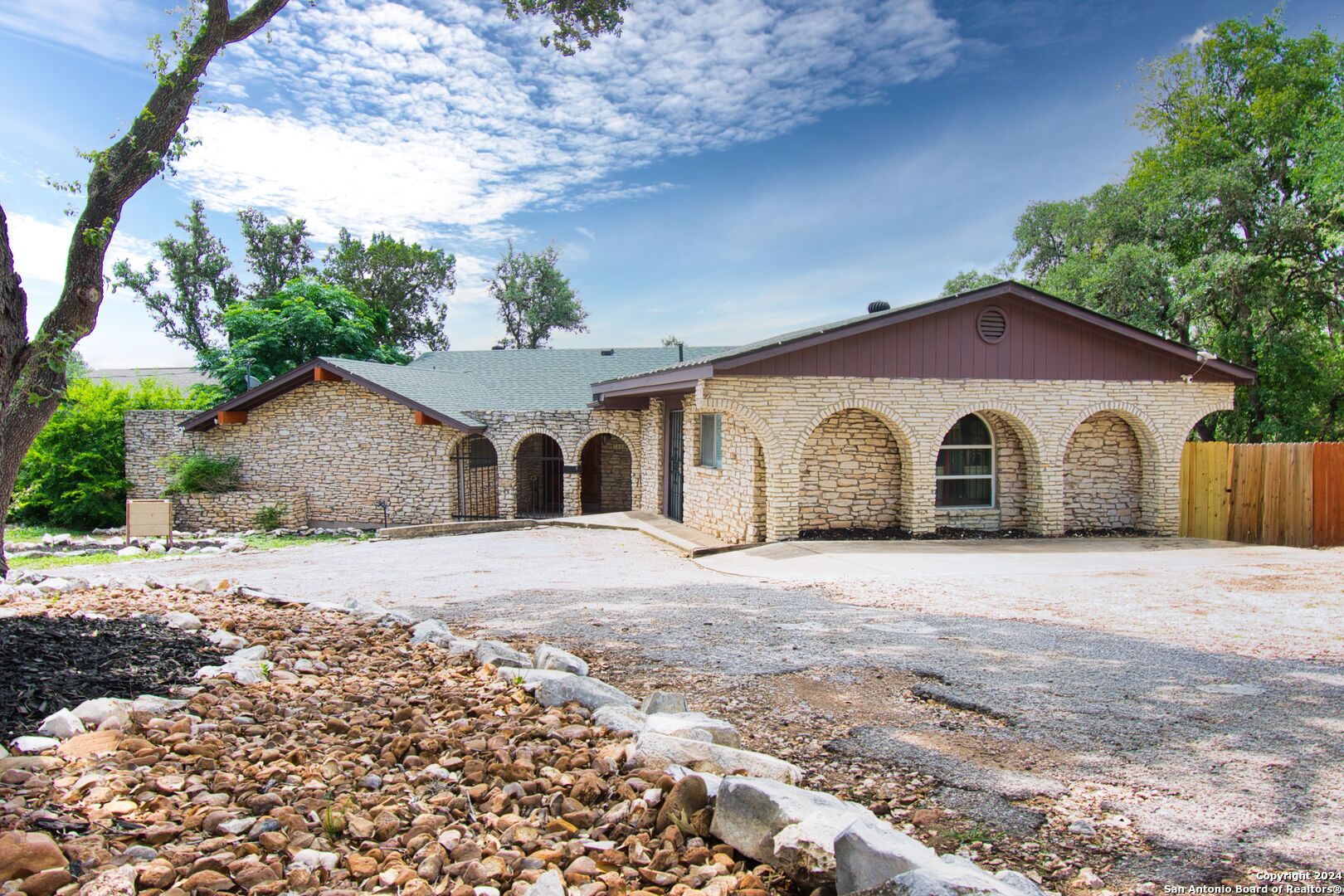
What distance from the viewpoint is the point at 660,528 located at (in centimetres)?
1409

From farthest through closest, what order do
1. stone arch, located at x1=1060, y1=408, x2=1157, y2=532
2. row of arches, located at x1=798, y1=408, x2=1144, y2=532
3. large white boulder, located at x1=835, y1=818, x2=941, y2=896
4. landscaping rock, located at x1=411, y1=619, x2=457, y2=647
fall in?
stone arch, located at x1=1060, y1=408, x2=1157, y2=532, row of arches, located at x1=798, y1=408, x2=1144, y2=532, landscaping rock, located at x1=411, y1=619, x2=457, y2=647, large white boulder, located at x1=835, y1=818, x2=941, y2=896

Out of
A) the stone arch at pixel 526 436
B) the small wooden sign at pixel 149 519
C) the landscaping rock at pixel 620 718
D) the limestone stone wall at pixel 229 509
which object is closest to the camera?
the landscaping rock at pixel 620 718

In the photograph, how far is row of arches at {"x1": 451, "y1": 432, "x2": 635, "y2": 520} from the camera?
18578mm

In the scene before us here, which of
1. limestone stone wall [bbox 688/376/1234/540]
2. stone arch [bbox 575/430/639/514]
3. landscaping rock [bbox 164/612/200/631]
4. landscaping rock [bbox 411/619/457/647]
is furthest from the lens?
stone arch [bbox 575/430/639/514]

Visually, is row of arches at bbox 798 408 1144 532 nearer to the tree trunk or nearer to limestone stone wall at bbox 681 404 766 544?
limestone stone wall at bbox 681 404 766 544

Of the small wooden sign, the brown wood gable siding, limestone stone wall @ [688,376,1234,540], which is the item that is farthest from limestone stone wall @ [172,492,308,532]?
the brown wood gable siding

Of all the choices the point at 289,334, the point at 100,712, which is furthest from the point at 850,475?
the point at 289,334

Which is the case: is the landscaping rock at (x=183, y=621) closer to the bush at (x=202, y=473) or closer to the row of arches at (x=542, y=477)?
the row of arches at (x=542, y=477)

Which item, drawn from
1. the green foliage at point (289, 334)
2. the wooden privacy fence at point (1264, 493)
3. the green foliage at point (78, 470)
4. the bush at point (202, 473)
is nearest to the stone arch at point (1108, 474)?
the wooden privacy fence at point (1264, 493)

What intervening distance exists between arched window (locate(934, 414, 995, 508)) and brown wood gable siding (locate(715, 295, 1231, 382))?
3.54ft

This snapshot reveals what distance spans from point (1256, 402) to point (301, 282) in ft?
96.5

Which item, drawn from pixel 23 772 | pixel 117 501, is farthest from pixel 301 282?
pixel 23 772

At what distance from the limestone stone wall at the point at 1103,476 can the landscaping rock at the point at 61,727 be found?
13268 mm

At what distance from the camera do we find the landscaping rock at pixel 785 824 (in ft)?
7.31
